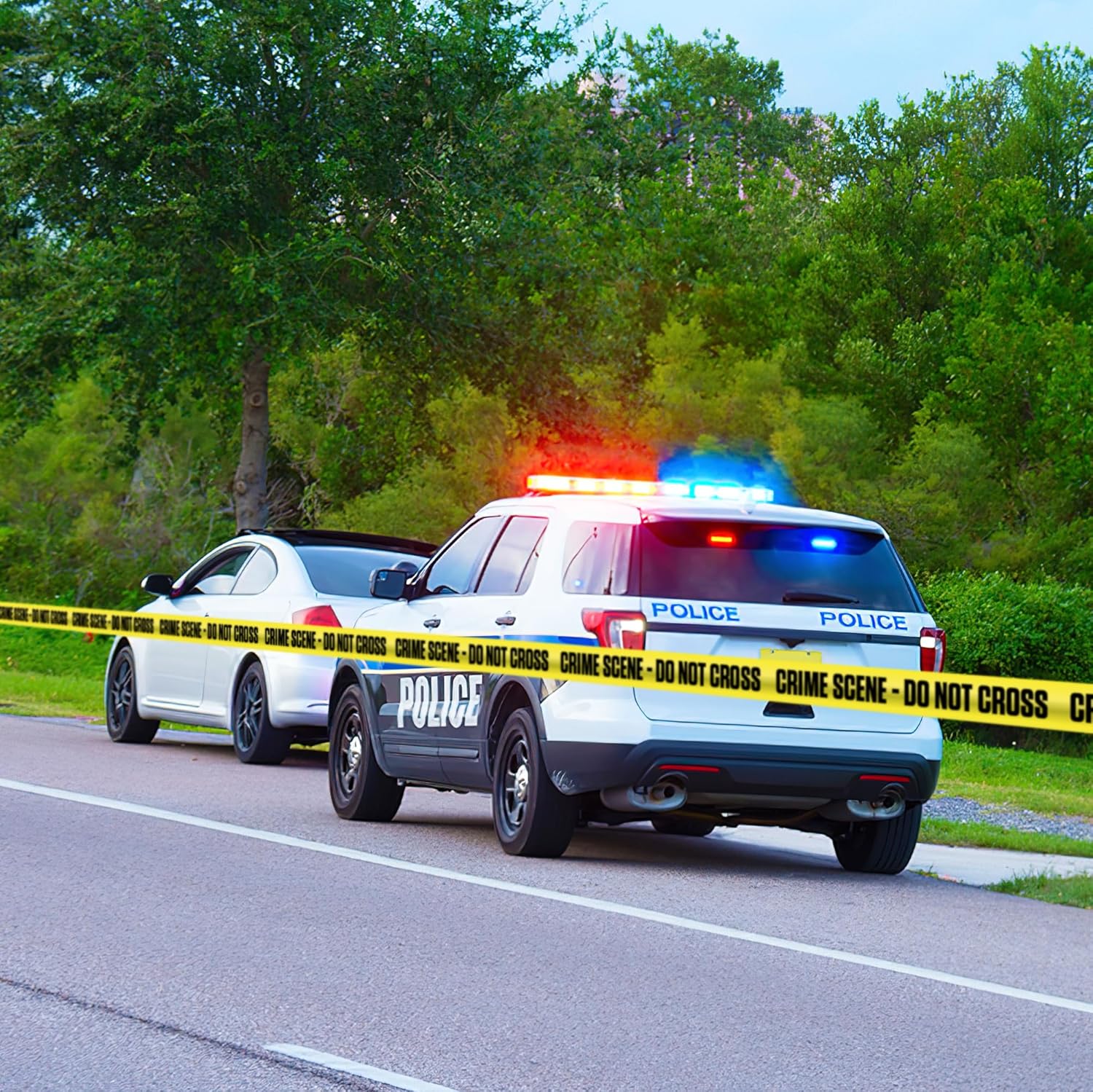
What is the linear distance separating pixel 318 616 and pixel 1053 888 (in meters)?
6.26

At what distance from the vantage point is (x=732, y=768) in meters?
9.68

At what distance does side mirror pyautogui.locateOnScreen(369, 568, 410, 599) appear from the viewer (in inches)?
455

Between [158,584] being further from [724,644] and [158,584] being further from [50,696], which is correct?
[724,644]

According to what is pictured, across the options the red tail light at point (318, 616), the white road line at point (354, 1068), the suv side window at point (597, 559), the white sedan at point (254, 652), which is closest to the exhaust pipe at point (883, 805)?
the suv side window at point (597, 559)

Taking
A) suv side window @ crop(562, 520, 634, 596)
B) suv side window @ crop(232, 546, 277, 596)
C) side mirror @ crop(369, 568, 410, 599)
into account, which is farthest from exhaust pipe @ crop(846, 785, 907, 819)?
suv side window @ crop(232, 546, 277, 596)

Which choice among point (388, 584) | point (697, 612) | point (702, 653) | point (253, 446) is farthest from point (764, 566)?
point (253, 446)

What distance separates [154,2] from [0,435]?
Answer: 8.57m

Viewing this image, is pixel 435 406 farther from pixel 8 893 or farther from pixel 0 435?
pixel 8 893

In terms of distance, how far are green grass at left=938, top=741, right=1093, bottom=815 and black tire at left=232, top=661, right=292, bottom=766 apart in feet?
16.7

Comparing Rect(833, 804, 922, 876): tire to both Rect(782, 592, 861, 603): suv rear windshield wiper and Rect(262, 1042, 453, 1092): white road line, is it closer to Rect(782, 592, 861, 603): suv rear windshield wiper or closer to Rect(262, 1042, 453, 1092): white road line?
Rect(782, 592, 861, 603): suv rear windshield wiper

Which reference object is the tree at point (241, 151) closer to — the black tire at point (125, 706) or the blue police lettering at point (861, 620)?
the black tire at point (125, 706)

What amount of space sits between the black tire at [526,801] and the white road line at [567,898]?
1.78 ft

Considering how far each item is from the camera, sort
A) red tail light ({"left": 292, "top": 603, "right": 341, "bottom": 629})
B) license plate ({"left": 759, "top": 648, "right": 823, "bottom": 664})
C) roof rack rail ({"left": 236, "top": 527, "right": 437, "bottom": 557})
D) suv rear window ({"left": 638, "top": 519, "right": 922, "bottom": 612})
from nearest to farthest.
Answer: license plate ({"left": 759, "top": 648, "right": 823, "bottom": 664})
suv rear window ({"left": 638, "top": 519, "right": 922, "bottom": 612})
red tail light ({"left": 292, "top": 603, "right": 341, "bottom": 629})
roof rack rail ({"left": 236, "top": 527, "right": 437, "bottom": 557})

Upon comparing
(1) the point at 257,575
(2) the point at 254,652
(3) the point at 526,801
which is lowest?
(3) the point at 526,801
